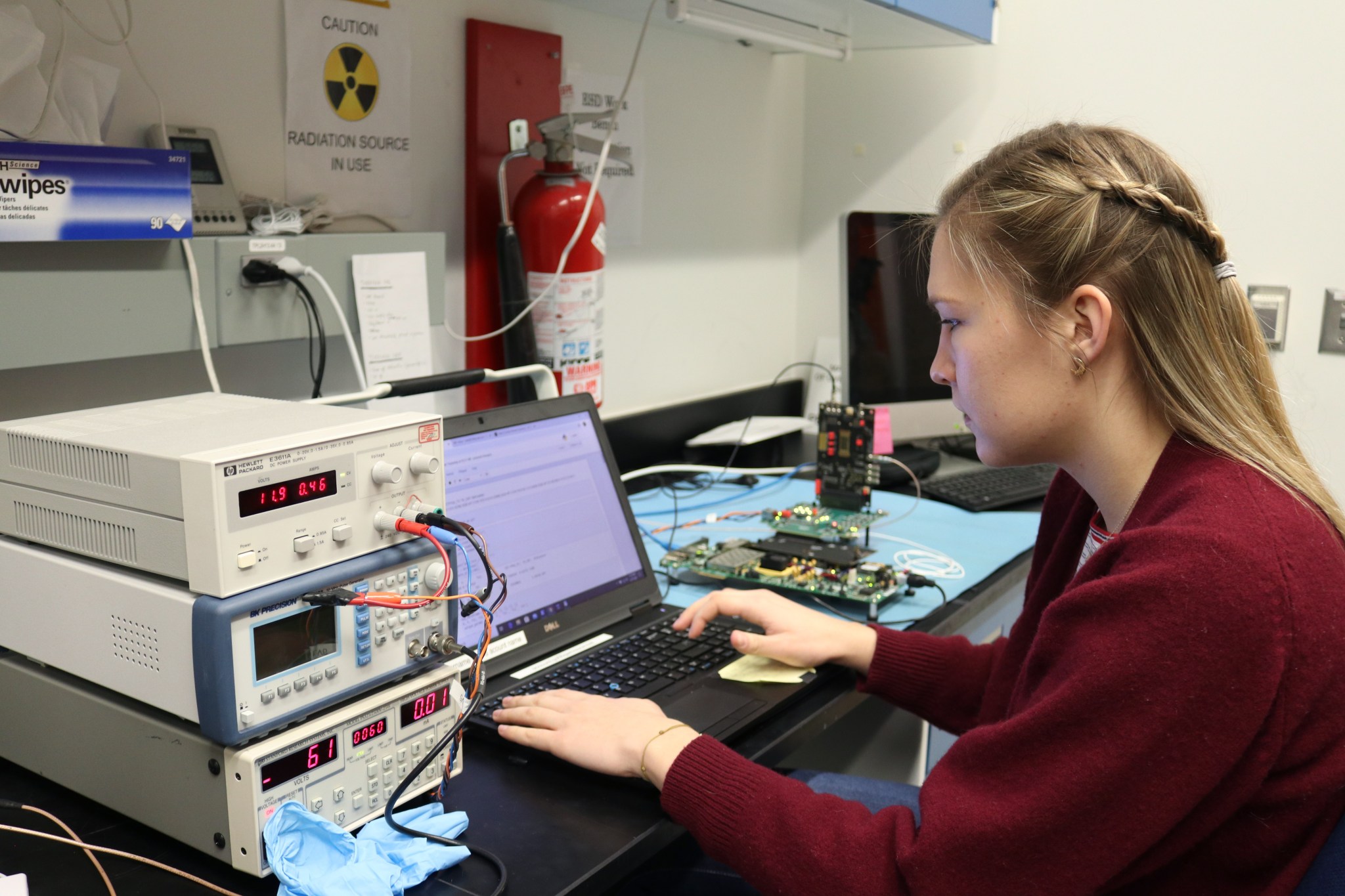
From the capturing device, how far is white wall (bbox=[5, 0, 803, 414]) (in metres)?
1.22

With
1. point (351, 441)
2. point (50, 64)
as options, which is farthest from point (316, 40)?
point (351, 441)

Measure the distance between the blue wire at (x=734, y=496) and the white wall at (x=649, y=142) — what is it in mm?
278

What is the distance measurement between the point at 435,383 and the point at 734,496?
849 mm

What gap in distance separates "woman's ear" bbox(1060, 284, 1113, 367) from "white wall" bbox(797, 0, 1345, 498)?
122cm

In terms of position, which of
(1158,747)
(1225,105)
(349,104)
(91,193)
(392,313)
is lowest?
(1158,747)

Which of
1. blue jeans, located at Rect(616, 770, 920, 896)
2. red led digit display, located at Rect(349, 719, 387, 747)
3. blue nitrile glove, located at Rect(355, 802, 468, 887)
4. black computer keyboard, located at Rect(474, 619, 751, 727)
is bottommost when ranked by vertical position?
blue jeans, located at Rect(616, 770, 920, 896)

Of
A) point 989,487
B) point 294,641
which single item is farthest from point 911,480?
point 294,641

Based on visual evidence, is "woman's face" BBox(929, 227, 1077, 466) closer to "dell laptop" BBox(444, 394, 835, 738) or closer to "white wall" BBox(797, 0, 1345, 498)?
"dell laptop" BBox(444, 394, 835, 738)

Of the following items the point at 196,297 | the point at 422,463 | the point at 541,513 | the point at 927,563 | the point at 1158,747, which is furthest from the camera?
the point at 927,563

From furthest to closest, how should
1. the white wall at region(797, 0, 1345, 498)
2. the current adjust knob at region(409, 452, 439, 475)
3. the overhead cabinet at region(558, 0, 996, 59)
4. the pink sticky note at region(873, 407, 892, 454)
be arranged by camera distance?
the white wall at region(797, 0, 1345, 498) → the pink sticky note at region(873, 407, 892, 454) → the overhead cabinet at region(558, 0, 996, 59) → the current adjust knob at region(409, 452, 439, 475)

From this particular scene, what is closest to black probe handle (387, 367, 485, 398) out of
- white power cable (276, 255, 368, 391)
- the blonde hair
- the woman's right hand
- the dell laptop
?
the dell laptop

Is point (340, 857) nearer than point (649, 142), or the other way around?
point (340, 857)

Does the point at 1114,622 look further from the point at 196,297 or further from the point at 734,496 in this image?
the point at 734,496

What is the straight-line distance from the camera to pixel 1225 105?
6.58 ft
